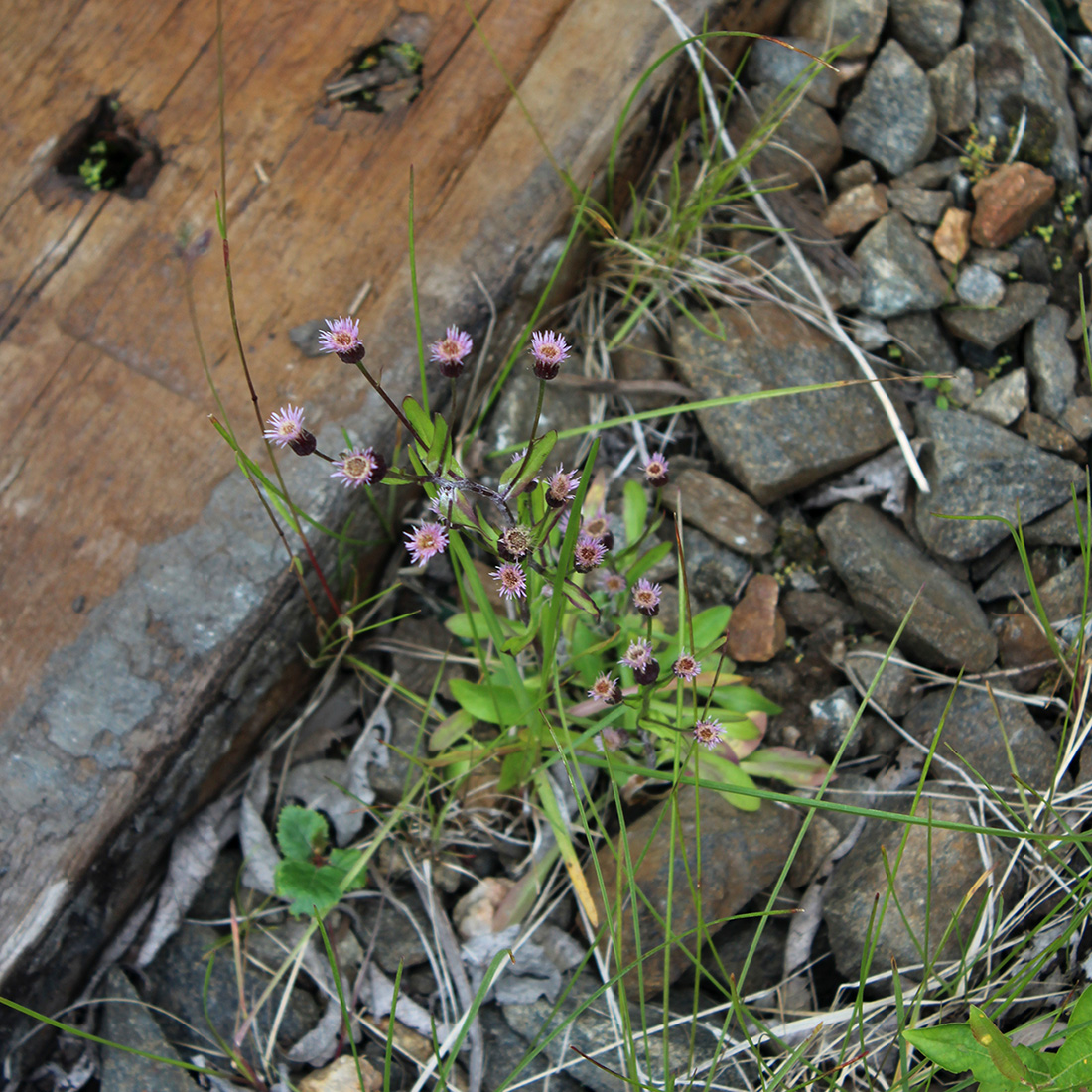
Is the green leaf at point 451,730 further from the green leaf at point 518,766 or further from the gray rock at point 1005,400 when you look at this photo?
the gray rock at point 1005,400

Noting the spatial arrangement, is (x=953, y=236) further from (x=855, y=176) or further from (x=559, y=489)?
(x=559, y=489)

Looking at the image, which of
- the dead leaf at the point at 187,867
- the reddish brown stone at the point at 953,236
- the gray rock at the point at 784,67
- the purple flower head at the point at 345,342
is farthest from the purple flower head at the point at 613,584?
the gray rock at the point at 784,67

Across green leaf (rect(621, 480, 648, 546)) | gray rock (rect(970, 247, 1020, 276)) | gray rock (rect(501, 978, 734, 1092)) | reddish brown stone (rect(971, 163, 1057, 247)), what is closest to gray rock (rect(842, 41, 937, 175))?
reddish brown stone (rect(971, 163, 1057, 247))

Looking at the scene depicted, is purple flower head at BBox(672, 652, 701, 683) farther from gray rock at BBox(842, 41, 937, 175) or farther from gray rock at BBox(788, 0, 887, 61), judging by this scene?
gray rock at BBox(788, 0, 887, 61)

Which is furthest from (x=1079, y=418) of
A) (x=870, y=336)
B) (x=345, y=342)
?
(x=345, y=342)

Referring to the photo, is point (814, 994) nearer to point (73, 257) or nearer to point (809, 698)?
point (809, 698)

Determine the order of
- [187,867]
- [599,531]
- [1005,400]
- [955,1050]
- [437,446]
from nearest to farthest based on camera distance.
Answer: [955,1050], [437,446], [599,531], [187,867], [1005,400]

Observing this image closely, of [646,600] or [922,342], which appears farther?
[922,342]
